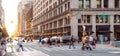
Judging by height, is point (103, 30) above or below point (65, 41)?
above

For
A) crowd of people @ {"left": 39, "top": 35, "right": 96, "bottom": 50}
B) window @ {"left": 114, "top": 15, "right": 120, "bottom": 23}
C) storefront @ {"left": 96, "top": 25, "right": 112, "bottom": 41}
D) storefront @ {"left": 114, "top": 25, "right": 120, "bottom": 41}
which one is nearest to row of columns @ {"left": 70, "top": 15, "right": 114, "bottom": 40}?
storefront @ {"left": 96, "top": 25, "right": 112, "bottom": 41}

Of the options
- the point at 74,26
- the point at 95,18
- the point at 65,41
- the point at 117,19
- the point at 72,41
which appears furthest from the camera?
the point at 117,19

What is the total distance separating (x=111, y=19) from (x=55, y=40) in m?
21.6

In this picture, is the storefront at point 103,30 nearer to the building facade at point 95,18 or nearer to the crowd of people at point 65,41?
the building facade at point 95,18

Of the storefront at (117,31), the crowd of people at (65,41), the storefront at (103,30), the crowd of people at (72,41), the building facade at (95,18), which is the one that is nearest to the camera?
the crowd of people at (72,41)

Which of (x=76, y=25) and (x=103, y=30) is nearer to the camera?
(x=76, y=25)

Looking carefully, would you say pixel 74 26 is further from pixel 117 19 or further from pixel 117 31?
pixel 117 19

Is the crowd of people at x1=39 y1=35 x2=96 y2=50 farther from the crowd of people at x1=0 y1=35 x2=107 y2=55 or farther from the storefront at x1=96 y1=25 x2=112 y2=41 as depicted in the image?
the storefront at x1=96 y1=25 x2=112 y2=41

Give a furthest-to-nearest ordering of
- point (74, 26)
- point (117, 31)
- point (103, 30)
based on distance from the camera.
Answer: point (117, 31)
point (103, 30)
point (74, 26)

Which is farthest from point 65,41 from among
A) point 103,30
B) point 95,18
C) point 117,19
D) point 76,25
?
point 117,19

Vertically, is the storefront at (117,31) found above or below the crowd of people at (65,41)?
above

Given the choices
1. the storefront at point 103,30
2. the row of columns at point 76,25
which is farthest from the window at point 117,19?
the storefront at point 103,30

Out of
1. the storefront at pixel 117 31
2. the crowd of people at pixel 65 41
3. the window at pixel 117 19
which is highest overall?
the window at pixel 117 19

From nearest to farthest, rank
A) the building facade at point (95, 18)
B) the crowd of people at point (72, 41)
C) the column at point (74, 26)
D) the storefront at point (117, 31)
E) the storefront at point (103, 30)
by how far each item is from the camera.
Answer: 1. the crowd of people at point (72, 41)
2. the column at point (74, 26)
3. the building facade at point (95, 18)
4. the storefront at point (103, 30)
5. the storefront at point (117, 31)
